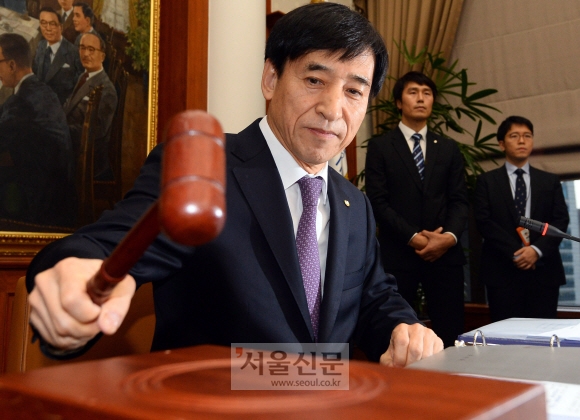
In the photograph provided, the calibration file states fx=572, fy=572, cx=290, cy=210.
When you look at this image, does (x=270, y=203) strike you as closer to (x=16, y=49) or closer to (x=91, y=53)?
(x=16, y=49)

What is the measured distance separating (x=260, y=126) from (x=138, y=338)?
2.06 feet

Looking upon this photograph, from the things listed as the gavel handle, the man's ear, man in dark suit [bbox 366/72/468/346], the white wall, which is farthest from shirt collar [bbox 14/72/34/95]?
the gavel handle

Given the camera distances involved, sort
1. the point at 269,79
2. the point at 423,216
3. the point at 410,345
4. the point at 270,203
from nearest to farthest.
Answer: the point at 410,345, the point at 270,203, the point at 269,79, the point at 423,216

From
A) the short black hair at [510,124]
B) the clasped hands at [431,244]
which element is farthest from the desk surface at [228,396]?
the short black hair at [510,124]

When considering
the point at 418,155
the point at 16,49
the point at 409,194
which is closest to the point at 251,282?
the point at 16,49

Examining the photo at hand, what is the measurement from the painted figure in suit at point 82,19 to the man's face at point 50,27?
103 millimetres

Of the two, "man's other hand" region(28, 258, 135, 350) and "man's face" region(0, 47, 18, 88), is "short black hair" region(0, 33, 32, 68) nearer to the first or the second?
"man's face" region(0, 47, 18, 88)

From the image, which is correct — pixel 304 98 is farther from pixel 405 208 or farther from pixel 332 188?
pixel 405 208

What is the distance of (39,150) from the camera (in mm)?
2791

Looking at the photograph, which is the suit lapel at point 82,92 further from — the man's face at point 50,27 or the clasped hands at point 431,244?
the clasped hands at point 431,244

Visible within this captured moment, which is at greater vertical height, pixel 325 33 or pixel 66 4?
pixel 66 4

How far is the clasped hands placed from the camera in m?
3.41

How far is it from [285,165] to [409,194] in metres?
2.31

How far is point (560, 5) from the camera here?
15.6 ft
